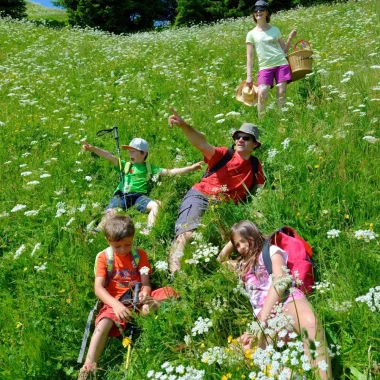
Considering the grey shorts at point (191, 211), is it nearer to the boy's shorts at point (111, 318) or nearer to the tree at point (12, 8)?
the boy's shorts at point (111, 318)

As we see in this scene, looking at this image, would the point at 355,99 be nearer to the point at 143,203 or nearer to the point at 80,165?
the point at 143,203

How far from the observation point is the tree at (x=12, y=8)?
27.3 m

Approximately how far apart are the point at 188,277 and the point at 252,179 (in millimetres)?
1612

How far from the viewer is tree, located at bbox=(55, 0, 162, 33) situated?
93.4ft

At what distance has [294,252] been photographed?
3.38m

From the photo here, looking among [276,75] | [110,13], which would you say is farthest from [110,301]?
[110,13]

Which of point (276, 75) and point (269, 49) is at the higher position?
point (269, 49)

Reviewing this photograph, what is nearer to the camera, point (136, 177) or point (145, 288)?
point (145, 288)

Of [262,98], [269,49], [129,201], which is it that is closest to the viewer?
[129,201]

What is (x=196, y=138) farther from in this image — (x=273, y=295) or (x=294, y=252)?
(x=273, y=295)

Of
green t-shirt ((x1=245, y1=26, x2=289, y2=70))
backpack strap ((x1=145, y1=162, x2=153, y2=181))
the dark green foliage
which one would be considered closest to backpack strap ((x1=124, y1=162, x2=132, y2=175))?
backpack strap ((x1=145, y1=162, x2=153, y2=181))

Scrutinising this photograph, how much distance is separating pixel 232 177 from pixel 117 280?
5.44 ft

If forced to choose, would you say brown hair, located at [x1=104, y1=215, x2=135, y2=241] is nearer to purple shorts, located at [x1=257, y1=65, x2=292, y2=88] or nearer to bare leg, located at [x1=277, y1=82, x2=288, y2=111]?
bare leg, located at [x1=277, y1=82, x2=288, y2=111]

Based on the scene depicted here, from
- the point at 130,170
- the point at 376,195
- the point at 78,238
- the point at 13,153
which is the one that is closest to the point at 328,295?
the point at 376,195
